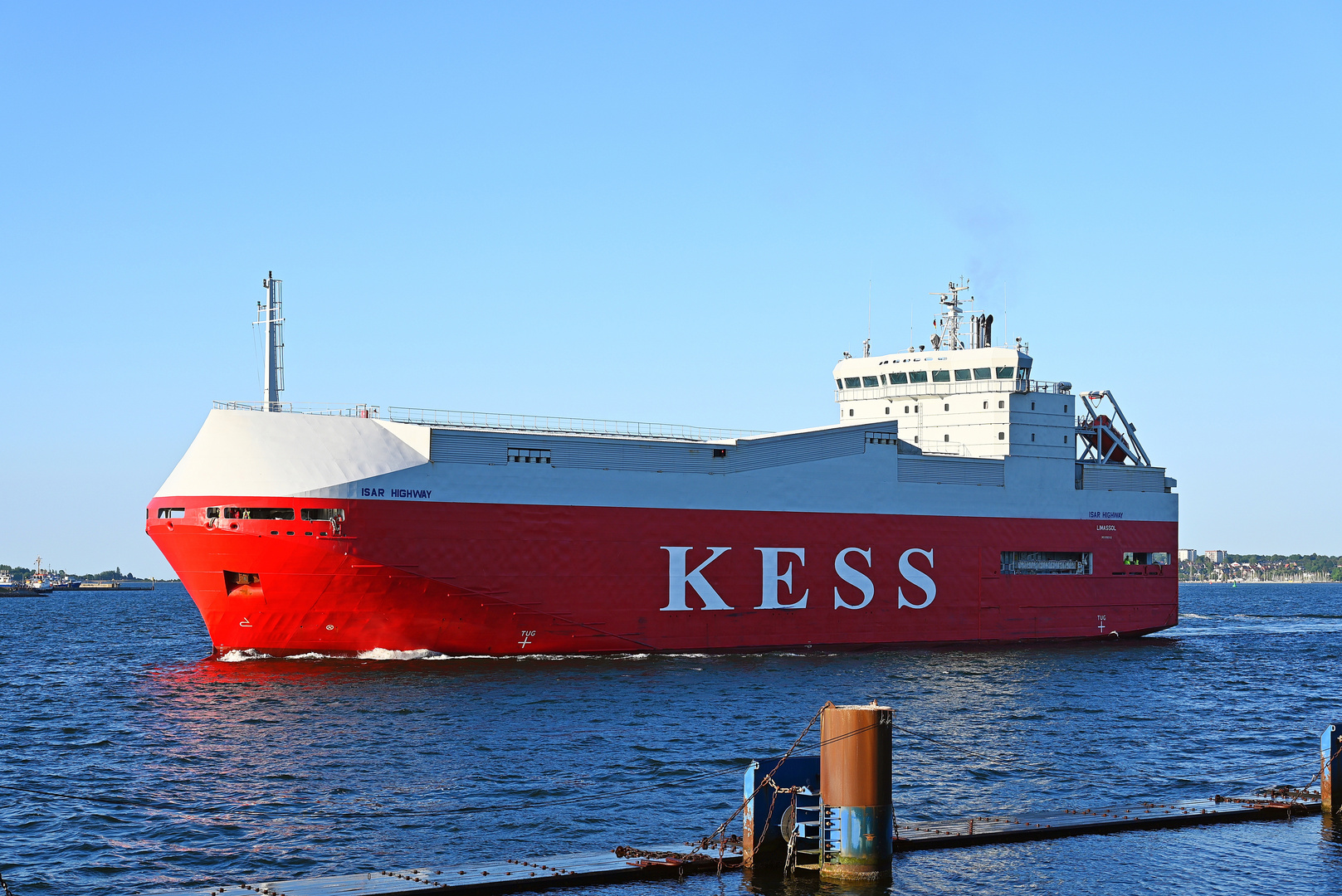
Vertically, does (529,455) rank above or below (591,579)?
above

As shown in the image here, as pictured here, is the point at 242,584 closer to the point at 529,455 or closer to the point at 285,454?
the point at 285,454

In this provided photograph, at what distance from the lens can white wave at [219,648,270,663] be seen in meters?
34.4

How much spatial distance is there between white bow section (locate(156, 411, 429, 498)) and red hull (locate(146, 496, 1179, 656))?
0.59 m

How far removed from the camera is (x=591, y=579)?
36719mm

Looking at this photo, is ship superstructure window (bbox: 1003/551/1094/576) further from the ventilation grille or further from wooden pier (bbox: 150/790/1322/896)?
wooden pier (bbox: 150/790/1322/896)

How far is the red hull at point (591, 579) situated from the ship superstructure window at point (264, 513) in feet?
0.53

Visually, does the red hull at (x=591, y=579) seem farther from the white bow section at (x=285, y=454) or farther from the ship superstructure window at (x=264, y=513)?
the white bow section at (x=285, y=454)

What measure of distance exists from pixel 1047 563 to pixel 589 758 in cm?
3028

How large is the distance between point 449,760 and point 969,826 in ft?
34.3

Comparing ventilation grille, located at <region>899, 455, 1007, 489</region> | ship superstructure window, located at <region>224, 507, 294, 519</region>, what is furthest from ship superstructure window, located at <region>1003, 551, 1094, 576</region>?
ship superstructure window, located at <region>224, 507, 294, 519</region>

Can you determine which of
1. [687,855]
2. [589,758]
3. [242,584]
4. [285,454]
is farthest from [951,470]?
[687,855]

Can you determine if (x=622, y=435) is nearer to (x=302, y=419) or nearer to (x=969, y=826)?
(x=302, y=419)

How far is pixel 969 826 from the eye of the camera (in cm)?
1557

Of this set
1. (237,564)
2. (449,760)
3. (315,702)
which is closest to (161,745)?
(315,702)
